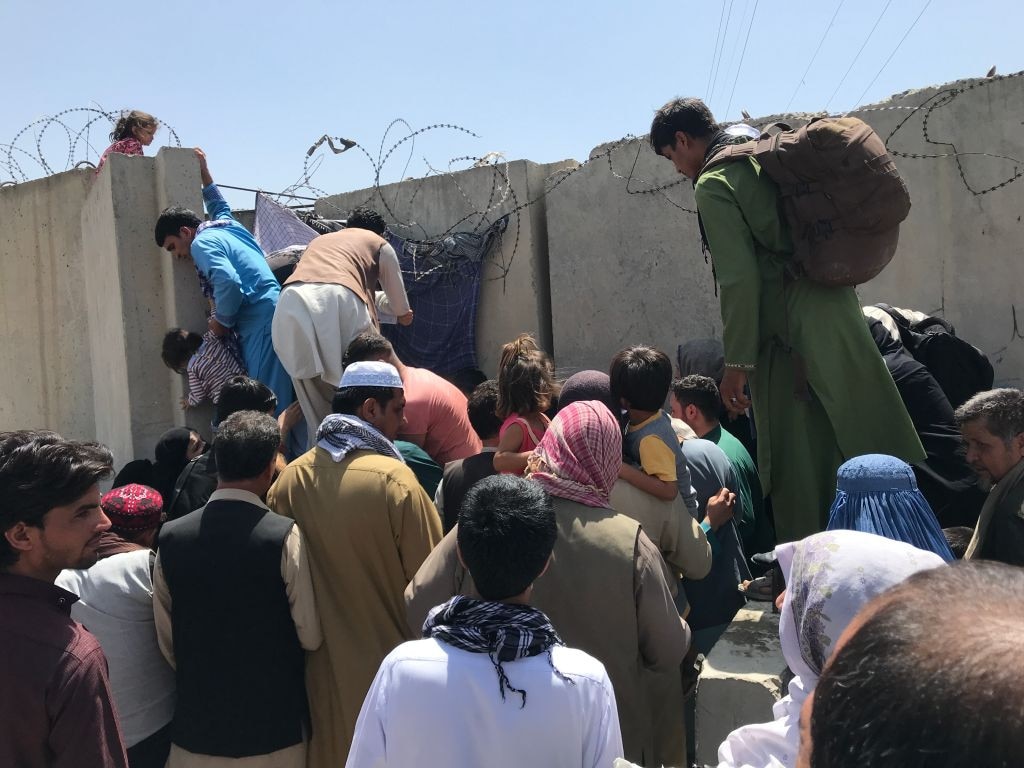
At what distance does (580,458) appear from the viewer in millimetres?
2531

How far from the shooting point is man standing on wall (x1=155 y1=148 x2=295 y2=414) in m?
5.21

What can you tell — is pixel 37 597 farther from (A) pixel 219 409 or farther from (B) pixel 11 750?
(A) pixel 219 409

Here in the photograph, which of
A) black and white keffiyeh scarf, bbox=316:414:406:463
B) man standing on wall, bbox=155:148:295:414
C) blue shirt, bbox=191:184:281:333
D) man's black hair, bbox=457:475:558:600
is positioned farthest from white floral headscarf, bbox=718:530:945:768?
blue shirt, bbox=191:184:281:333

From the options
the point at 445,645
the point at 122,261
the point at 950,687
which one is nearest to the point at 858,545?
the point at 445,645

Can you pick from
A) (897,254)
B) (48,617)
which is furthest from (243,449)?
(897,254)

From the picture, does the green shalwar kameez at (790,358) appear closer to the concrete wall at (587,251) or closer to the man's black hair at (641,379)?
the man's black hair at (641,379)

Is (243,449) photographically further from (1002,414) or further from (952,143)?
(952,143)

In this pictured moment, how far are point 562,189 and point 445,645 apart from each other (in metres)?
4.50

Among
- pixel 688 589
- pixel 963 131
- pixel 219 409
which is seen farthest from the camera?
pixel 963 131

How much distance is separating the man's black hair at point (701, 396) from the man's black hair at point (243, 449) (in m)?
1.66

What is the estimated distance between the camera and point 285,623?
2.86 m

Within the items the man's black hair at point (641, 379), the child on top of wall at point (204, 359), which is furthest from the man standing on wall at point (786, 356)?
the child on top of wall at point (204, 359)

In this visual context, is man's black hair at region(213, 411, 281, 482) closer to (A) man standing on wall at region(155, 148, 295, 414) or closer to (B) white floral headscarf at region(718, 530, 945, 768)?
(B) white floral headscarf at region(718, 530, 945, 768)

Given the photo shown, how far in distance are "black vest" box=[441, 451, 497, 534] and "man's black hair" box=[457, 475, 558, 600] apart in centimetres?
118
